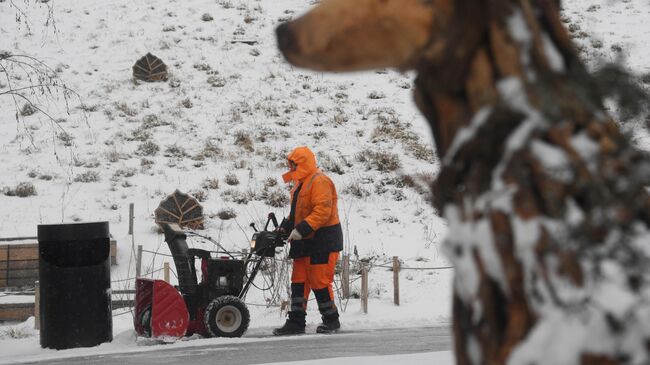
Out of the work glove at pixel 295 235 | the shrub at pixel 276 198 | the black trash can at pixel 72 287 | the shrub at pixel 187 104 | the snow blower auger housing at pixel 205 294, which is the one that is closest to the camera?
the black trash can at pixel 72 287

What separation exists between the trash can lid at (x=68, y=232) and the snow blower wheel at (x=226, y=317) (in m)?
1.42

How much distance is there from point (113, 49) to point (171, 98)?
155 inches

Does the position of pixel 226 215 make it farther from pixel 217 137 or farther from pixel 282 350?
pixel 282 350

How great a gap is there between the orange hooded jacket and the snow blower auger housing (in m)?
0.29

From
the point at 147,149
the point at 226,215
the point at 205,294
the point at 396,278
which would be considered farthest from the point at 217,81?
the point at 205,294

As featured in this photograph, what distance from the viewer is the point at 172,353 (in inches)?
358

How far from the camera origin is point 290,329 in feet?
35.0

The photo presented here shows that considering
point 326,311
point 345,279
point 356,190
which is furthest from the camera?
point 356,190

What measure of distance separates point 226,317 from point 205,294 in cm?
34

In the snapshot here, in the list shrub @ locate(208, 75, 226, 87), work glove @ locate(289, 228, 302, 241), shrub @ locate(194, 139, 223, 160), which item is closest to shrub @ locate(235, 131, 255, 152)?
shrub @ locate(194, 139, 223, 160)

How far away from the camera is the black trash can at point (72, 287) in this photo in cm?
959

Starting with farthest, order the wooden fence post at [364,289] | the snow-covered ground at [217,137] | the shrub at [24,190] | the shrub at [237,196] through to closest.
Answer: the shrub at [237,196] < the shrub at [24,190] < the snow-covered ground at [217,137] < the wooden fence post at [364,289]

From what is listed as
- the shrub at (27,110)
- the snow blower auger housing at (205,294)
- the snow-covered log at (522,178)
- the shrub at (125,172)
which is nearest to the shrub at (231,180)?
the shrub at (125,172)

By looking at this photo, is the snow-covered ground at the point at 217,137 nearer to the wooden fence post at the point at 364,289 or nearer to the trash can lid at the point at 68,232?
the wooden fence post at the point at 364,289
